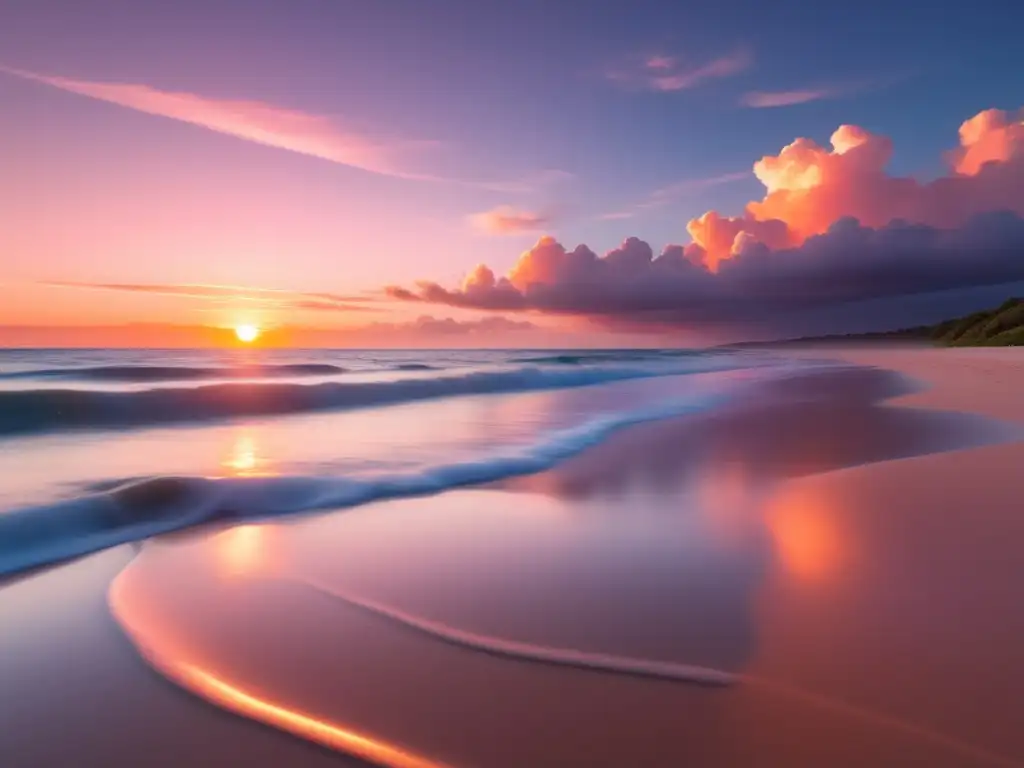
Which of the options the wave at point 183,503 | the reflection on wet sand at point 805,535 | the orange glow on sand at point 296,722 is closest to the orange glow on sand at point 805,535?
the reflection on wet sand at point 805,535

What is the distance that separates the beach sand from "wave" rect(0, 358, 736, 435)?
9205mm

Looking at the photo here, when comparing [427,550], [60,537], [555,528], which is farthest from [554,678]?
[60,537]

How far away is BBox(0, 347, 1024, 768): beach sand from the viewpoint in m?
2.00

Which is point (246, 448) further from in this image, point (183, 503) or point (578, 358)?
point (578, 358)

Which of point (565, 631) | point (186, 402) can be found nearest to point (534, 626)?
point (565, 631)

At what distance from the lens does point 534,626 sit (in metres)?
2.79

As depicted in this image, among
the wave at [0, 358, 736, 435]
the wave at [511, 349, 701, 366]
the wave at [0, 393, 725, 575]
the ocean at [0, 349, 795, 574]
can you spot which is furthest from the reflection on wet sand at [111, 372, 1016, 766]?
the wave at [511, 349, 701, 366]

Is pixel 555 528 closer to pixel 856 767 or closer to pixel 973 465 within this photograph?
pixel 856 767

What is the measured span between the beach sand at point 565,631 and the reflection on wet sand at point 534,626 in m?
0.01

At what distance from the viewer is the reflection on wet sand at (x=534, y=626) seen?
78.5 inches

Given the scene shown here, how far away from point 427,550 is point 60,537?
8.46 ft

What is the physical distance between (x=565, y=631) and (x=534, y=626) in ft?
0.46

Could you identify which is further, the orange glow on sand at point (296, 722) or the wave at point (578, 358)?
the wave at point (578, 358)

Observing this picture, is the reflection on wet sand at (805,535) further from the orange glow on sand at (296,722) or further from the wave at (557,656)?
the orange glow on sand at (296,722)
